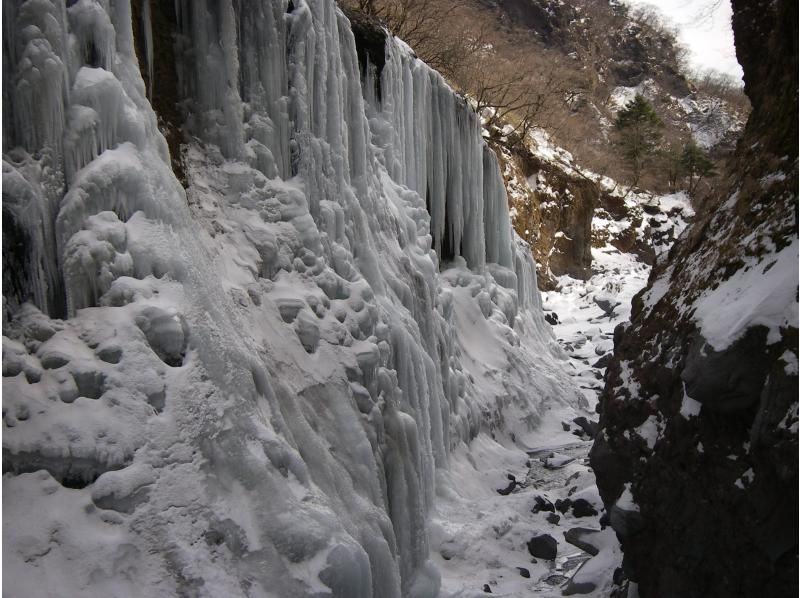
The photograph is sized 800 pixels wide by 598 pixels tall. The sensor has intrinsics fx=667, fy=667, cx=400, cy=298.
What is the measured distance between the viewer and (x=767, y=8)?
462cm

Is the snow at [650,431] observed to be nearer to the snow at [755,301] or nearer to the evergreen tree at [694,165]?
the snow at [755,301]

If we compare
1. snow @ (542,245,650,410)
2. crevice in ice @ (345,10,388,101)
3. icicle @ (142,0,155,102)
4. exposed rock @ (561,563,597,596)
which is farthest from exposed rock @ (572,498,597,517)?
icicle @ (142,0,155,102)

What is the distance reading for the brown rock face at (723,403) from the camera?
2.91 m

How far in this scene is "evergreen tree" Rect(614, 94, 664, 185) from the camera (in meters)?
26.0

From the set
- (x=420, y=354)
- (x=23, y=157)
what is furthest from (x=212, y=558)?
(x=420, y=354)

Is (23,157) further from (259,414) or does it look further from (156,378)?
(259,414)

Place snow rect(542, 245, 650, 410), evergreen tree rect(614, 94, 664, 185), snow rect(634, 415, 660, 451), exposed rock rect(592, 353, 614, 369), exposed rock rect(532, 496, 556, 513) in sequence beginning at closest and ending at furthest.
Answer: snow rect(634, 415, 660, 451), exposed rock rect(532, 496, 556, 513), exposed rock rect(592, 353, 614, 369), snow rect(542, 245, 650, 410), evergreen tree rect(614, 94, 664, 185)

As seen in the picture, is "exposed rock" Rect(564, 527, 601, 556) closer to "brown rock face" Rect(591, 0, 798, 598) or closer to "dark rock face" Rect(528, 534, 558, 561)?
"dark rock face" Rect(528, 534, 558, 561)

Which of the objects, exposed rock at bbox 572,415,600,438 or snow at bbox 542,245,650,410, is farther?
snow at bbox 542,245,650,410

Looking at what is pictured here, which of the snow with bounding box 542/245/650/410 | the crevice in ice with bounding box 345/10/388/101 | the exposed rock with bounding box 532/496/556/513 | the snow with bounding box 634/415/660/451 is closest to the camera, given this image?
the snow with bounding box 634/415/660/451

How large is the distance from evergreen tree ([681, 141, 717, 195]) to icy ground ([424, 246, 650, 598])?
19197 mm

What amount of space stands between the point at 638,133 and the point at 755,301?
82.9ft

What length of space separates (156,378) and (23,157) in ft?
3.85

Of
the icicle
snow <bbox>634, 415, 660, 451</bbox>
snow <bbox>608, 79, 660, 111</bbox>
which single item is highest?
snow <bbox>608, 79, 660, 111</bbox>
